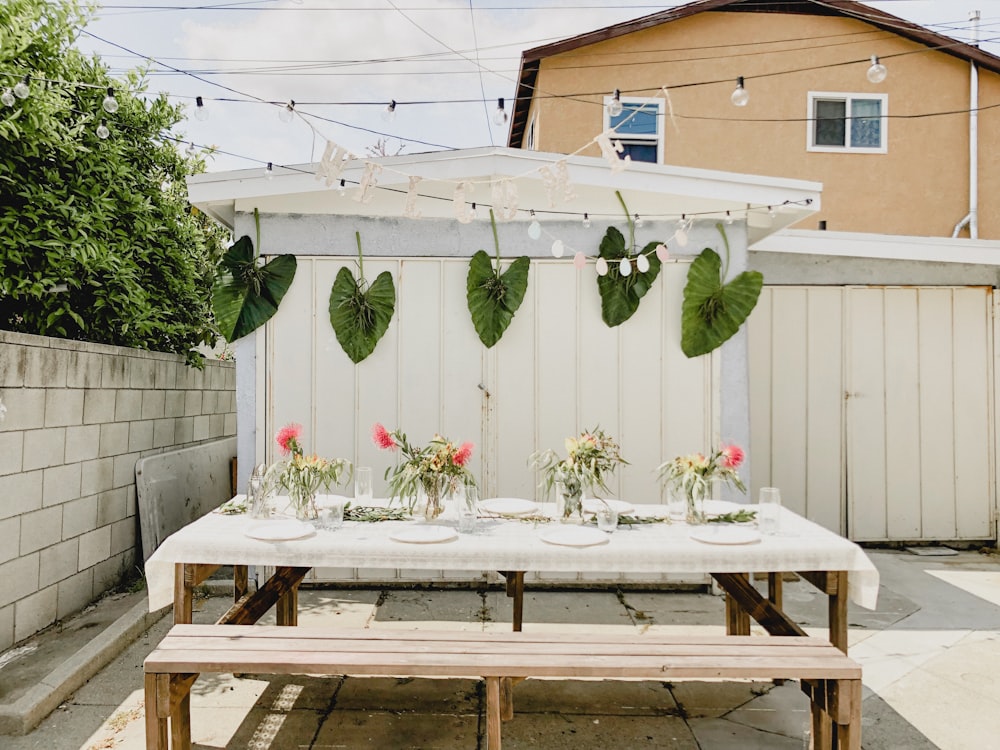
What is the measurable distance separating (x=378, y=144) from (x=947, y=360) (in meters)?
7.89

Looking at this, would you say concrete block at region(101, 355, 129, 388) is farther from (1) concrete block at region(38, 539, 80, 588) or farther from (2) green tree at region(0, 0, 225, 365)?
(1) concrete block at region(38, 539, 80, 588)

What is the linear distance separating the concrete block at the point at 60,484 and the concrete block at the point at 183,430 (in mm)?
1266

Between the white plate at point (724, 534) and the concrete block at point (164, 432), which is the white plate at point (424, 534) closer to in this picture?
the white plate at point (724, 534)

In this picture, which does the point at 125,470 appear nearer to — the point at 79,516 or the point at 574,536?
the point at 79,516

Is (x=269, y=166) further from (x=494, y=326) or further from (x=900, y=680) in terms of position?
(x=900, y=680)

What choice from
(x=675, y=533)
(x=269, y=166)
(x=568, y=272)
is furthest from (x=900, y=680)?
(x=269, y=166)

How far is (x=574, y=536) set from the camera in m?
2.63

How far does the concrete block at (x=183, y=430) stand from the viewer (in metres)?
5.03

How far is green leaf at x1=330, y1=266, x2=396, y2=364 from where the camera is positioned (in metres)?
4.15

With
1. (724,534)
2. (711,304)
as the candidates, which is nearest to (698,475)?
(724,534)

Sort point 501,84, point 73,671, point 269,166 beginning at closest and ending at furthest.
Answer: point 73,671, point 269,166, point 501,84

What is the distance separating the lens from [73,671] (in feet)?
9.53

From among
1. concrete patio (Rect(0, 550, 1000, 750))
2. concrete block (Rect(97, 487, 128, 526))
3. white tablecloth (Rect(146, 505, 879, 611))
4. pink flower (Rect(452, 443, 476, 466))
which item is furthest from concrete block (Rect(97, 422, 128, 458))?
pink flower (Rect(452, 443, 476, 466))

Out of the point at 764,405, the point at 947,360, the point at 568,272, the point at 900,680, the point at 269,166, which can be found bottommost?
the point at 900,680
